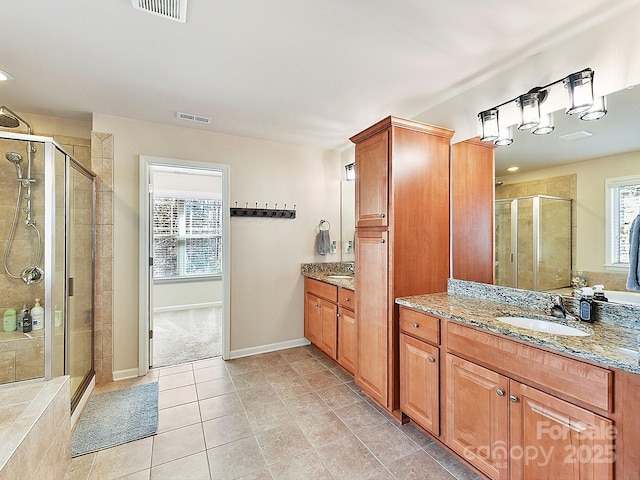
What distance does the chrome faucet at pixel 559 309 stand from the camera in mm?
1647

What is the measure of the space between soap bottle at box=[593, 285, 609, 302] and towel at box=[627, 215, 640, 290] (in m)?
0.11

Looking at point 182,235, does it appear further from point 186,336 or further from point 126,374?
point 126,374

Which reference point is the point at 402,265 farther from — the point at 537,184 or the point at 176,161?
the point at 176,161

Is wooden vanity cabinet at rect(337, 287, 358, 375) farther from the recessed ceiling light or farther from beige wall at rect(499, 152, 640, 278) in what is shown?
the recessed ceiling light

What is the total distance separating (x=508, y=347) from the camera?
1.43 meters

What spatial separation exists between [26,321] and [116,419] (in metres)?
1.20

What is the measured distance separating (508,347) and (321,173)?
2887 mm

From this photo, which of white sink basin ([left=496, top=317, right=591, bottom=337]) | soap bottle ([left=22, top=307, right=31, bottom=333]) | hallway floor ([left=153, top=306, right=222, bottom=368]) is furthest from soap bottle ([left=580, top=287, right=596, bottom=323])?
soap bottle ([left=22, top=307, right=31, bottom=333])

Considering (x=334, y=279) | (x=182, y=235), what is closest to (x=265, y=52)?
(x=334, y=279)

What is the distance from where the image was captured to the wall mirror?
1.57 meters

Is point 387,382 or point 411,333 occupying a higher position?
point 411,333

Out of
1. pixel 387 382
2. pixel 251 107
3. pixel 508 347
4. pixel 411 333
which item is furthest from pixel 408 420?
pixel 251 107

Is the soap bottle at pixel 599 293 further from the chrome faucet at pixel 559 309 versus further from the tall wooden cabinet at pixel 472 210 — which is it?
the tall wooden cabinet at pixel 472 210

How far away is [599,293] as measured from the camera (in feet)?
5.38
